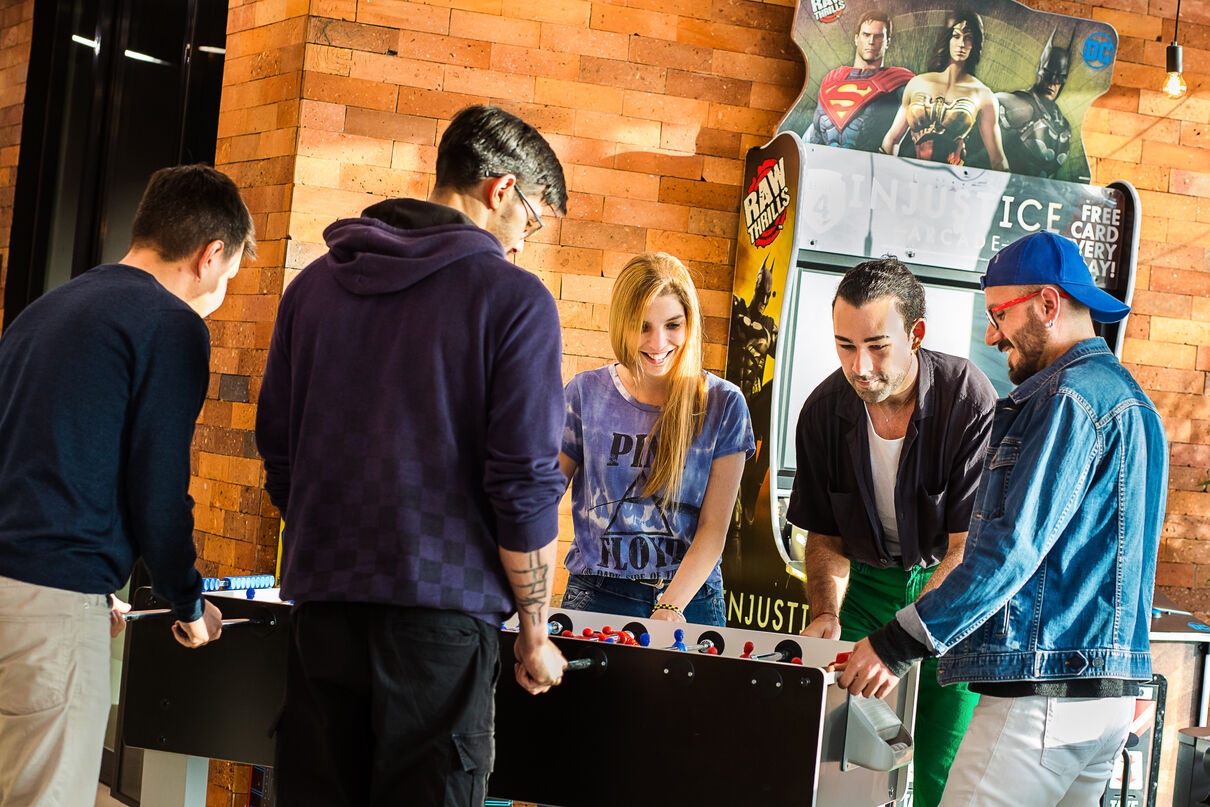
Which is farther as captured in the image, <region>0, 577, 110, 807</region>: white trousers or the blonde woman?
the blonde woman

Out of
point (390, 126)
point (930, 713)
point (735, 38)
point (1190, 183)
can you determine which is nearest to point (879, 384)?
point (930, 713)

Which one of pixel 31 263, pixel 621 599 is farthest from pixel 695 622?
pixel 31 263

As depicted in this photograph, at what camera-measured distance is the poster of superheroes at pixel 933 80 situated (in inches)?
159

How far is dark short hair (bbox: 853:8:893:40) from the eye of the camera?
4027 mm

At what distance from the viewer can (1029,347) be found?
2.34 metres

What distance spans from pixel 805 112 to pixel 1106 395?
2182mm

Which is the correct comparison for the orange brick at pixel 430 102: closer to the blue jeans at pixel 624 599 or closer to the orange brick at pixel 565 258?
the orange brick at pixel 565 258

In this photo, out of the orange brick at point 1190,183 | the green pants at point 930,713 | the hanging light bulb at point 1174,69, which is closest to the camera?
the green pants at point 930,713

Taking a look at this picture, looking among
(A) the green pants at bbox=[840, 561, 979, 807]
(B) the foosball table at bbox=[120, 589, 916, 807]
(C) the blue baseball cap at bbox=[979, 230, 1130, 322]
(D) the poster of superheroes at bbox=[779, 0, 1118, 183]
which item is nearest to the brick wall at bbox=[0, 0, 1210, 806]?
(D) the poster of superheroes at bbox=[779, 0, 1118, 183]

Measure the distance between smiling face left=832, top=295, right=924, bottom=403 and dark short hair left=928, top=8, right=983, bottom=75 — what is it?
1.55 m

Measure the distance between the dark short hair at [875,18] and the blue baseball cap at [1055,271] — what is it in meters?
1.94

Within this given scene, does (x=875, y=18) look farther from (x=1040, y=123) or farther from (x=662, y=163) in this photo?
(x=662, y=163)

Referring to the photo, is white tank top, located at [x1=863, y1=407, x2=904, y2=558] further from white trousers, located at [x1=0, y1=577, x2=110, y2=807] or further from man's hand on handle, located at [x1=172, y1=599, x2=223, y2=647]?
white trousers, located at [x1=0, y1=577, x2=110, y2=807]

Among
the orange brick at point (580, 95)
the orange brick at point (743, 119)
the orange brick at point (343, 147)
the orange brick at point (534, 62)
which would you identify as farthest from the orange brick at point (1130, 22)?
the orange brick at point (343, 147)
